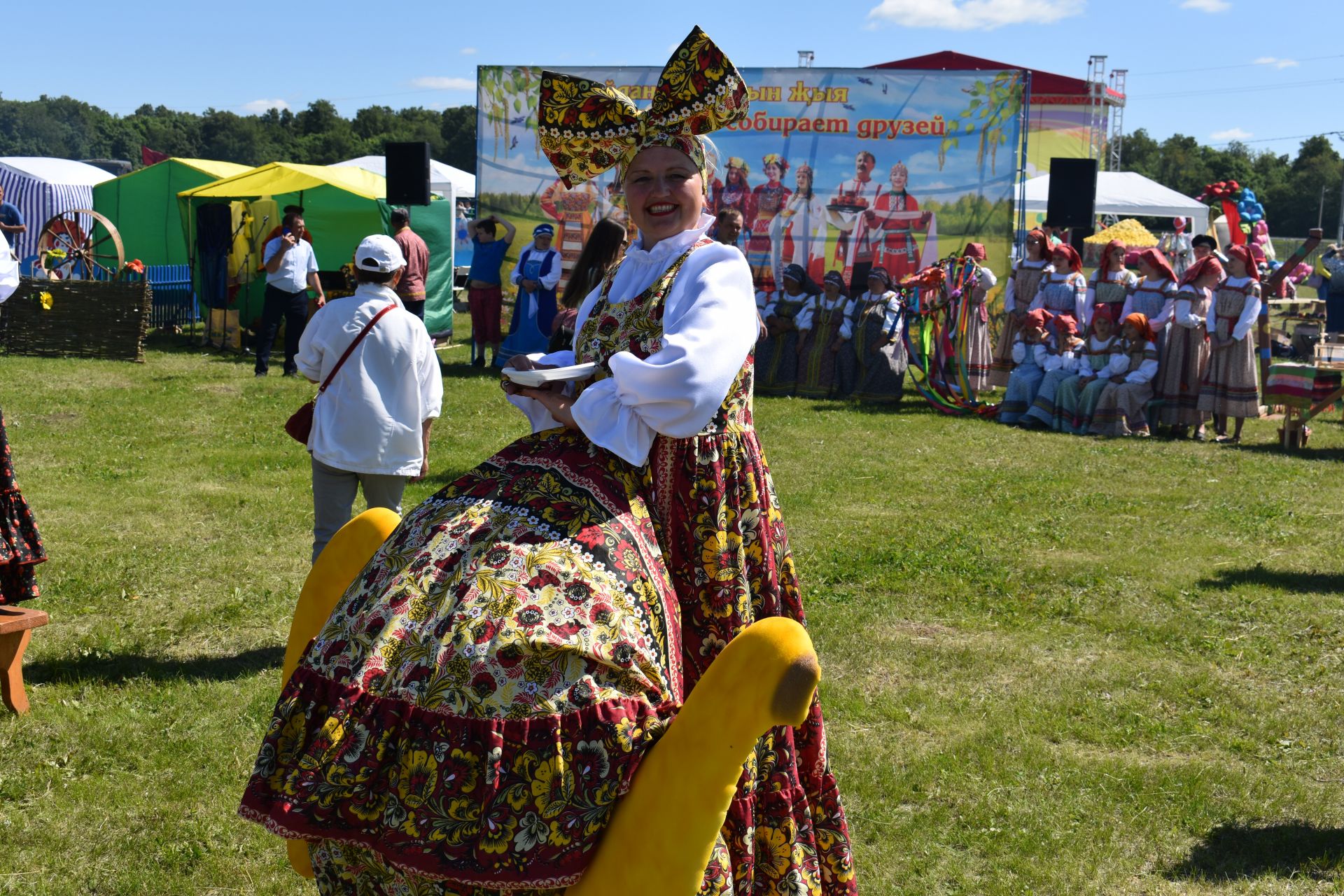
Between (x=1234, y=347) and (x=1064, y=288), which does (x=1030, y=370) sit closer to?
(x=1064, y=288)

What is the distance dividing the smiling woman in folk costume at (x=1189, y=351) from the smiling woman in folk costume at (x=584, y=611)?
32.5 ft

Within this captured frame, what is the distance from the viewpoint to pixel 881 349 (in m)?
13.4

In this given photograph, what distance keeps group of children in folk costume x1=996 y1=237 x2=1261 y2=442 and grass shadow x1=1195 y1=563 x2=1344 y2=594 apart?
4.77 meters

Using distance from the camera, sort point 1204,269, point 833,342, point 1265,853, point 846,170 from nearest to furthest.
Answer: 1. point 1265,853
2. point 1204,269
3. point 833,342
4. point 846,170

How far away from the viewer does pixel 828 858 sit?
2.88 metres

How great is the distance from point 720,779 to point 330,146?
2812 inches

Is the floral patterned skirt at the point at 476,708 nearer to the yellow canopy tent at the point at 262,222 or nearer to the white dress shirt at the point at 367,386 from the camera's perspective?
the white dress shirt at the point at 367,386

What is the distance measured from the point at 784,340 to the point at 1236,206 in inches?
274

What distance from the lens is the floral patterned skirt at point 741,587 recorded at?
2559 millimetres

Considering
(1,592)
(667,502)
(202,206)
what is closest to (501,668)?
(667,502)

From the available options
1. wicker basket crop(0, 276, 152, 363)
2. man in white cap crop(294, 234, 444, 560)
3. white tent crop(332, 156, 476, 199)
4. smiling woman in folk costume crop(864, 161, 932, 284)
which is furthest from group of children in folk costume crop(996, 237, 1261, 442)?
white tent crop(332, 156, 476, 199)

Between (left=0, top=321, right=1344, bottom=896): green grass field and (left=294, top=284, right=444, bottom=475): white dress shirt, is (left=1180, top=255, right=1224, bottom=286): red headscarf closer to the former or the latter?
(left=0, top=321, right=1344, bottom=896): green grass field

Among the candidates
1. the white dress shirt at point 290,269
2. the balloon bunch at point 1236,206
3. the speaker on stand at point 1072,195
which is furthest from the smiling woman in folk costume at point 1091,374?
the white dress shirt at point 290,269

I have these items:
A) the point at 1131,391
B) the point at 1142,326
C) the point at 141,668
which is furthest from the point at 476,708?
the point at 1142,326
